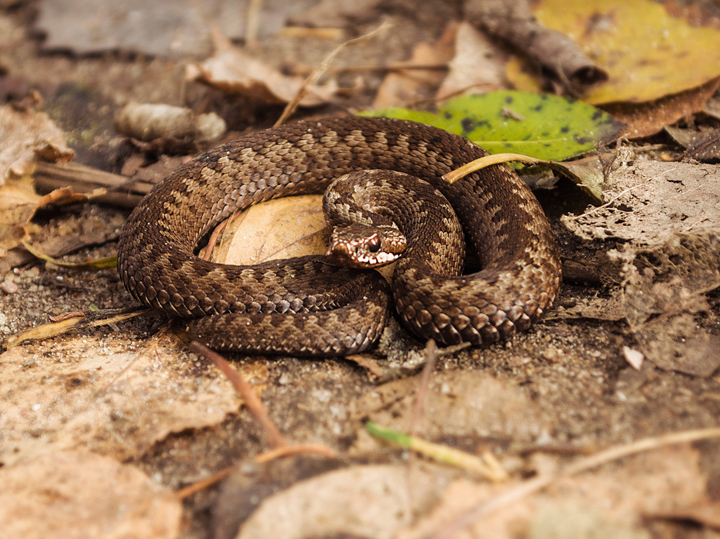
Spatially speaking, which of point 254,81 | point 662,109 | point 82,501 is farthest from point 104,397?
point 662,109

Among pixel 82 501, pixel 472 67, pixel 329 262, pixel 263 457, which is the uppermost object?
pixel 472 67

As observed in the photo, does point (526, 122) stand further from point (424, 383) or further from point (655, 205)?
point (424, 383)

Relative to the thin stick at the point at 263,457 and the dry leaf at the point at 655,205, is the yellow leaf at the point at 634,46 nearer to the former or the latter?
the dry leaf at the point at 655,205

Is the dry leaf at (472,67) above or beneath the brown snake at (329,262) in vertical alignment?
above

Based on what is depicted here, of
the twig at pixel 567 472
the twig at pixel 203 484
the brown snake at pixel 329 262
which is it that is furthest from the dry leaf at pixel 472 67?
the twig at pixel 203 484

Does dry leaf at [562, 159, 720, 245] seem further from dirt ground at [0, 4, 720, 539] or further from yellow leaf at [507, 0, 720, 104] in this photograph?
yellow leaf at [507, 0, 720, 104]
